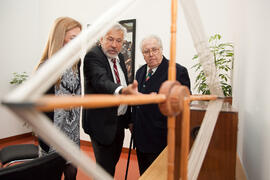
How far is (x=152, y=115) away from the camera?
142 cm

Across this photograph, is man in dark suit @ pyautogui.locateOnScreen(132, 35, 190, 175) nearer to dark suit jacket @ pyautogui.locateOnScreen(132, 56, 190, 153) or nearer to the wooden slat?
→ dark suit jacket @ pyautogui.locateOnScreen(132, 56, 190, 153)

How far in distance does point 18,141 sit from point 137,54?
9.39 ft

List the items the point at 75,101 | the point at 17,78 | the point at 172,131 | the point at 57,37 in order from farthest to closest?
the point at 17,78 → the point at 57,37 → the point at 172,131 → the point at 75,101

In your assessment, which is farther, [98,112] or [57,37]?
[98,112]

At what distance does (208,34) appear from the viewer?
2646mm

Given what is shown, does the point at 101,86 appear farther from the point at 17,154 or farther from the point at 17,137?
the point at 17,137

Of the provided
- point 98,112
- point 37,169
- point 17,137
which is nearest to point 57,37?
point 98,112

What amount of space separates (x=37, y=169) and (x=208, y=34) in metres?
2.58

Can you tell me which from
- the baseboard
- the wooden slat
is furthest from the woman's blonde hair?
the baseboard

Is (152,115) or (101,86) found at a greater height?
(101,86)

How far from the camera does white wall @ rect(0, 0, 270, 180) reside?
118 cm

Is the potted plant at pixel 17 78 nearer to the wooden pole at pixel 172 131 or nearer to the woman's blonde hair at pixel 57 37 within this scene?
the woman's blonde hair at pixel 57 37

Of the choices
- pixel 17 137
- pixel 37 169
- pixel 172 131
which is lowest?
pixel 17 137

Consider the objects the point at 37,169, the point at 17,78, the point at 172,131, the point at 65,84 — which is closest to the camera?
the point at 172,131
